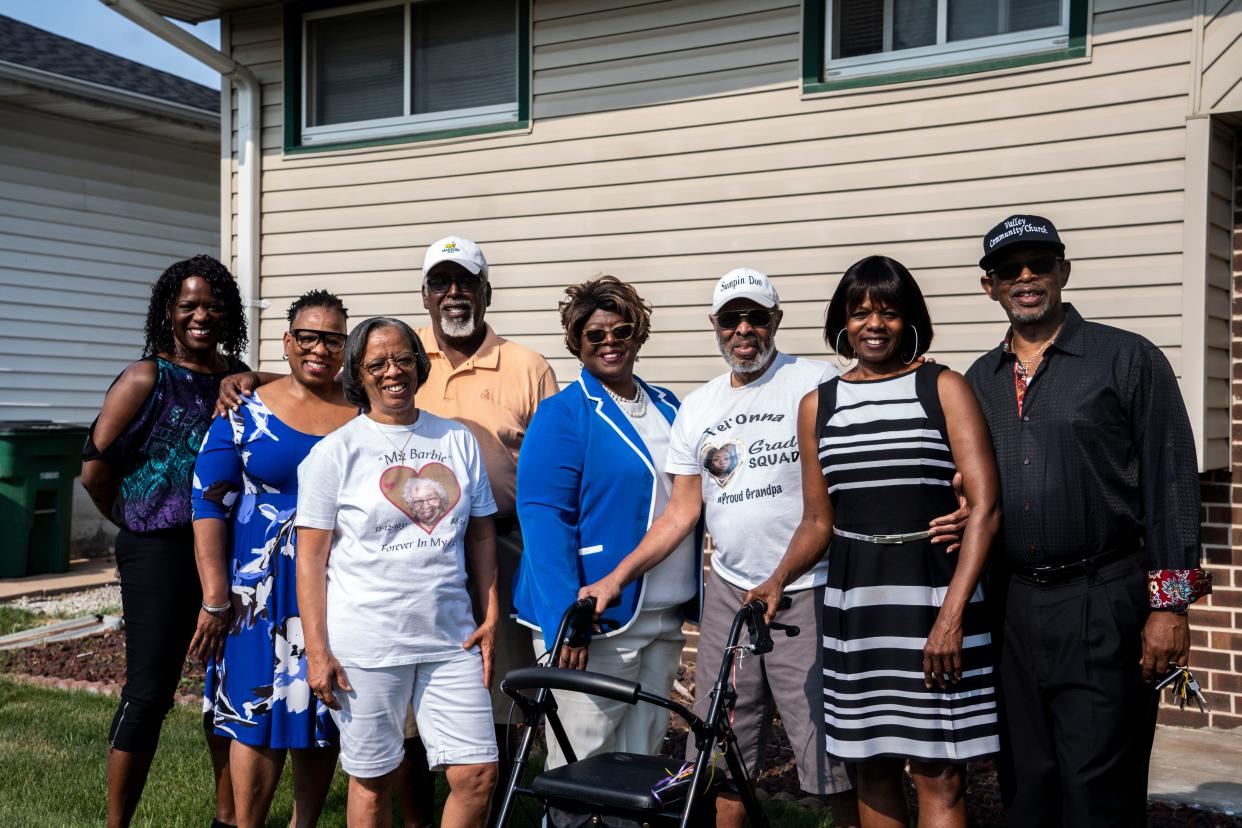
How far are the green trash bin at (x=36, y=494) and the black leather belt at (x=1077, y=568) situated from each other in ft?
31.6

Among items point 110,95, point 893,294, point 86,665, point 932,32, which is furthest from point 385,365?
point 110,95

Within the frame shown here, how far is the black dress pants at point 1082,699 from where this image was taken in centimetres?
317

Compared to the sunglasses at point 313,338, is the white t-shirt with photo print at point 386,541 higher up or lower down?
A: lower down

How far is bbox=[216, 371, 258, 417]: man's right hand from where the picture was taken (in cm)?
385

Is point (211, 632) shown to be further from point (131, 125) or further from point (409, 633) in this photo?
point (131, 125)

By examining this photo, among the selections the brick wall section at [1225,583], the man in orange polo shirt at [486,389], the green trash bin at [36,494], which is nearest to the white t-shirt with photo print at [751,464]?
the man in orange polo shirt at [486,389]

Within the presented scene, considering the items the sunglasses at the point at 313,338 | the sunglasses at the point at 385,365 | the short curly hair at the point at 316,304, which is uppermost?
the short curly hair at the point at 316,304

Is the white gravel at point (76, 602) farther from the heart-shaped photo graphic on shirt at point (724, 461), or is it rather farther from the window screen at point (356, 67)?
the heart-shaped photo graphic on shirt at point (724, 461)

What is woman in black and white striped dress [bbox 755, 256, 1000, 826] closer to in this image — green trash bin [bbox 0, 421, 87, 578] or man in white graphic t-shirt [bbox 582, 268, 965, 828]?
man in white graphic t-shirt [bbox 582, 268, 965, 828]

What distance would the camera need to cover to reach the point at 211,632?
382 centimetres

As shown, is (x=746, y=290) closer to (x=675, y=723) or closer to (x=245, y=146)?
(x=675, y=723)

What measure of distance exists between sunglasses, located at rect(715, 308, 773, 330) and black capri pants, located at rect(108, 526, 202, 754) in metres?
1.99

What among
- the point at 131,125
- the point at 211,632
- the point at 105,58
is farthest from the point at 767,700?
the point at 105,58

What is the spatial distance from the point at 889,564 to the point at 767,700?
27.8 inches
